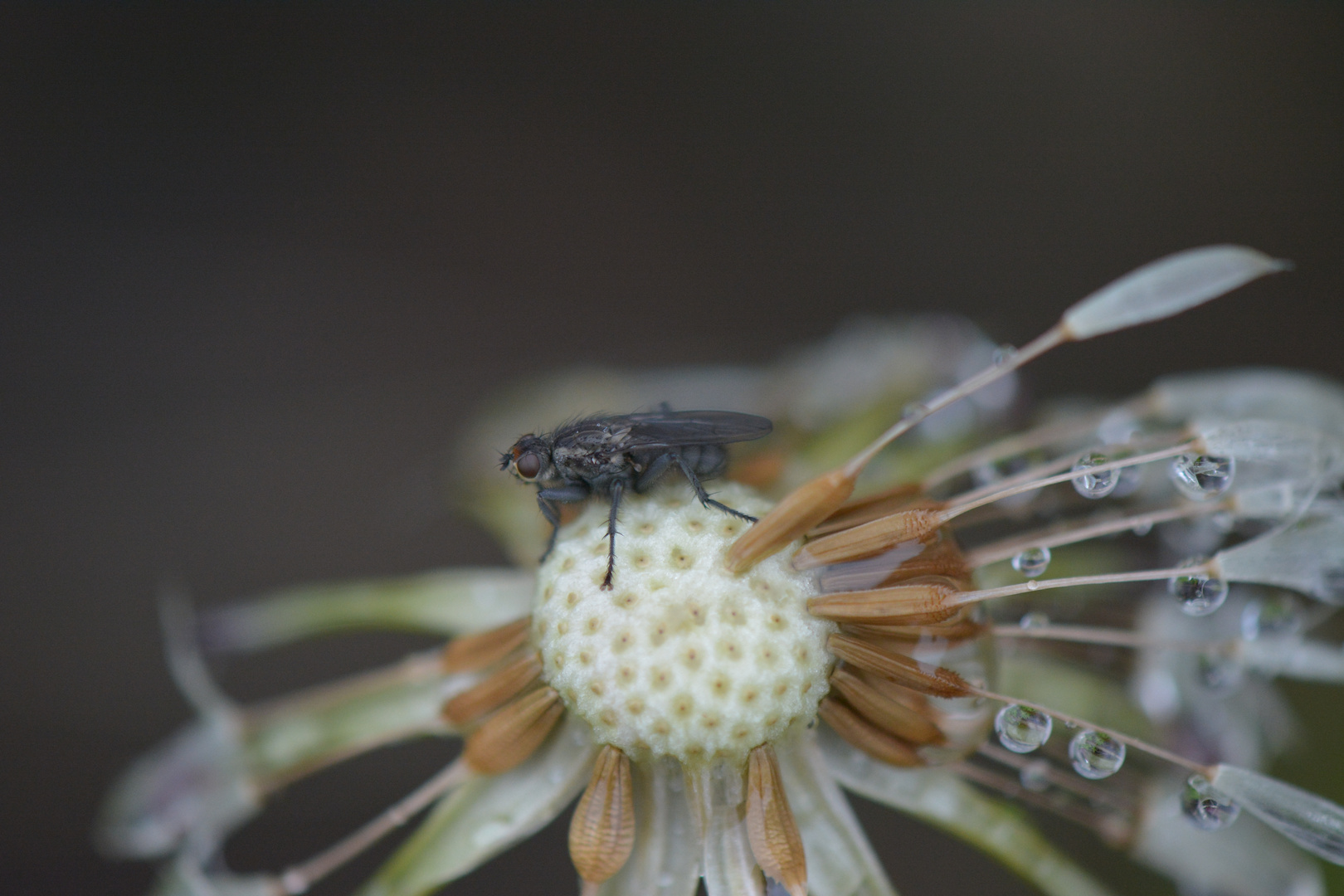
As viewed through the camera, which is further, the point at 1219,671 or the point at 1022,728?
the point at 1219,671

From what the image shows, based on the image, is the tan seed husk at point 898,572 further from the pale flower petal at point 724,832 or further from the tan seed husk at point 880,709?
the pale flower petal at point 724,832

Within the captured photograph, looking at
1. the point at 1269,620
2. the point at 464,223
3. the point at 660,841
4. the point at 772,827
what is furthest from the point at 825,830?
the point at 464,223

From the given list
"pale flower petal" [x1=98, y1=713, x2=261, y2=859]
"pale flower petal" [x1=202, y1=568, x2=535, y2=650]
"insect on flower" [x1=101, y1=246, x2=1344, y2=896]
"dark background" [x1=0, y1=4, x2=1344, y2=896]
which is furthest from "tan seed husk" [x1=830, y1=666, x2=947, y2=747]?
"dark background" [x1=0, y1=4, x2=1344, y2=896]

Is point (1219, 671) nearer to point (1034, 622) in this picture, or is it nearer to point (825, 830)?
point (1034, 622)

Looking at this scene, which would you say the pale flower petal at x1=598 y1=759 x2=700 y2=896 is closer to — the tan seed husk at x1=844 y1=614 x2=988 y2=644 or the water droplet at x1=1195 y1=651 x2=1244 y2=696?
the tan seed husk at x1=844 y1=614 x2=988 y2=644

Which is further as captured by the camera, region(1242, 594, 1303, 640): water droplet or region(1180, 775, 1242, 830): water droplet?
region(1242, 594, 1303, 640): water droplet

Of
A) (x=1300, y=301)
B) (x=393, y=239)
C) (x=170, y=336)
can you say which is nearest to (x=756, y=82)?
(x=393, y=239)
